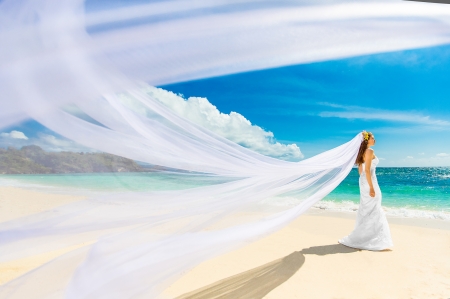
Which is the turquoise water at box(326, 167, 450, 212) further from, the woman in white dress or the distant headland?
the distant headland

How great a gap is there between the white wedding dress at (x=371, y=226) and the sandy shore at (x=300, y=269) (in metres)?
0.10

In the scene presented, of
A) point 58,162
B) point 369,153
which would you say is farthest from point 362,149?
point 58,162

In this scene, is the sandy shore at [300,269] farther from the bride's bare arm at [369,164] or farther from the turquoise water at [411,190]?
the turquoise water at [411,190]

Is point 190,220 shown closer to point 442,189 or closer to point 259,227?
point 259,227

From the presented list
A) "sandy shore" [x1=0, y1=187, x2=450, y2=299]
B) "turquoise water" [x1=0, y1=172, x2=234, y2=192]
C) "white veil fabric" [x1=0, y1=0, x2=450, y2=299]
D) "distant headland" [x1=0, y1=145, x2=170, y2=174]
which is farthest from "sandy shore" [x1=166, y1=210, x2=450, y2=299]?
"distant headland" [x1=0, y1=145, x2=170, y2=174]

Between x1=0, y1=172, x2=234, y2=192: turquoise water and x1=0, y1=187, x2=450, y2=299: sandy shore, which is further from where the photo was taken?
x1=0, y1=187, x2=450, y2=299: sandy shore

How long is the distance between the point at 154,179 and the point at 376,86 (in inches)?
884

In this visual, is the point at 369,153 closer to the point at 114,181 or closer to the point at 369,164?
the point at 369,164

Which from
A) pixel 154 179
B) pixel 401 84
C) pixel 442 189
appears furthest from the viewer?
pixel 401 84

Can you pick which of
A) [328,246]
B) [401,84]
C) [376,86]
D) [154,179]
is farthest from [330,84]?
[154,179]

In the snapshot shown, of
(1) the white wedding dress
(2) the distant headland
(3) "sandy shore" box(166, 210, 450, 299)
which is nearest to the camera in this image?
(2) the distant headland

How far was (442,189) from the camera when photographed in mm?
13938

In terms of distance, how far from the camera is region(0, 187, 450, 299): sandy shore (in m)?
1.66

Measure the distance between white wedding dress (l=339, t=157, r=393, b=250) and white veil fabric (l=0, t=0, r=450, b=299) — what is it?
1061 millimetres
